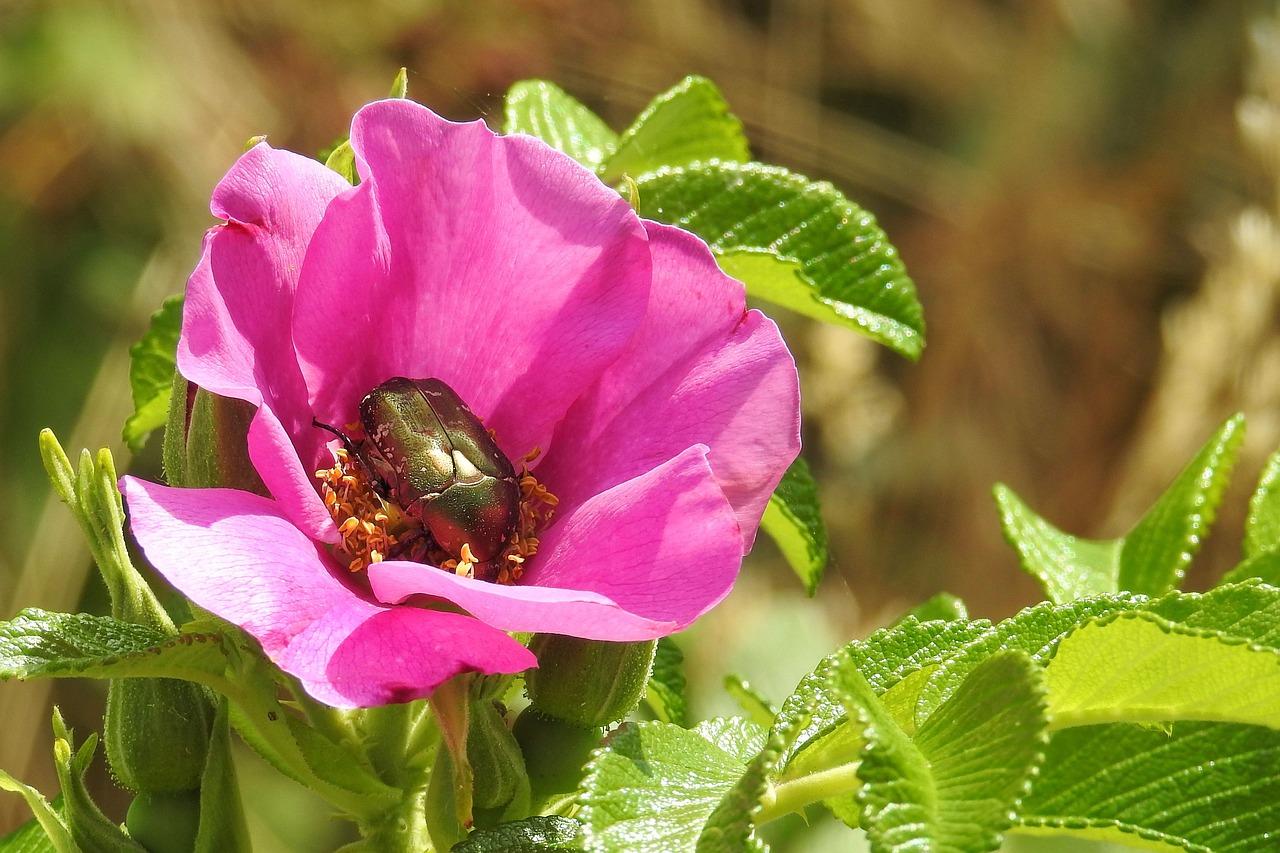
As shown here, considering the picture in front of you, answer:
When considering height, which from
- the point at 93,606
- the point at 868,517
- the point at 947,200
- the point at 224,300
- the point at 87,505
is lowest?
the point at 93,606

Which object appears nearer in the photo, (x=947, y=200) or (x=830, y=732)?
(x=830, y=732)

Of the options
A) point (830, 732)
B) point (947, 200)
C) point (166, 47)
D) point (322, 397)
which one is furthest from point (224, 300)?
point (947, 200)

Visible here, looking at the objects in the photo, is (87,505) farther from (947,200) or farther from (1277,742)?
(947,200)

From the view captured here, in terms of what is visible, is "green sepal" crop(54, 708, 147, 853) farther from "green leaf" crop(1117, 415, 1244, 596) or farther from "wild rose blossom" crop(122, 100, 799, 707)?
"green leaf" crop(1117, 415, 1244, 596)

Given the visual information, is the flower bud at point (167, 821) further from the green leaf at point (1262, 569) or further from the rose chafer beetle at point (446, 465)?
the green leaf at point (1262, 569)

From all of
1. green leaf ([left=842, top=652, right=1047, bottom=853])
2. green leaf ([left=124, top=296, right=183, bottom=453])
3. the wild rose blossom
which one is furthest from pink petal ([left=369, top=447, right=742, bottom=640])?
green leaf ([left=124, top=296, right=183, bottom=453])

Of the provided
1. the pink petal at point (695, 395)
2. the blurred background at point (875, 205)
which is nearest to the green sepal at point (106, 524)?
the pink petal at point (695, 395)
